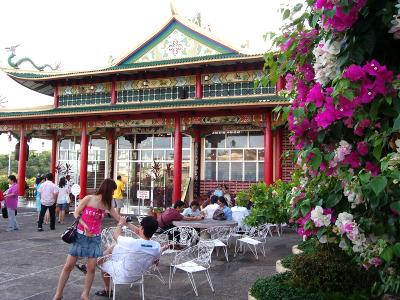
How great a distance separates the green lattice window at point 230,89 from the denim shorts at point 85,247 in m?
12.2

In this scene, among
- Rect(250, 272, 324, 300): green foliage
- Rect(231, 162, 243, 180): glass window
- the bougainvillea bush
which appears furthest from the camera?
Rect(231, 162, 243, 180): glass window

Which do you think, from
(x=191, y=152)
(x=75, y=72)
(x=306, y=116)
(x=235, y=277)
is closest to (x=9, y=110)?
(x=75, y=72)

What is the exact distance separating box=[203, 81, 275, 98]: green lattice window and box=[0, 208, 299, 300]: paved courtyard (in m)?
7.76

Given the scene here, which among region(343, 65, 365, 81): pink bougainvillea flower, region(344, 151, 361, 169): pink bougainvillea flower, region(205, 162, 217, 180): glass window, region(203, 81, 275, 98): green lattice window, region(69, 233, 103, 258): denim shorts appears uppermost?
region(203, 81, 275, 98): green lattice window

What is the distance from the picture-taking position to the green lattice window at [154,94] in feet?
58.8

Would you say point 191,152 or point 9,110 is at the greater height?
point 9,110

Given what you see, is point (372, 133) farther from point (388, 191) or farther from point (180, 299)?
point (180, 299)

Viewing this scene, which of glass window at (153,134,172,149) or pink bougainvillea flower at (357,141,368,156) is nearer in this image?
pink bougainvillea flower at (357,141,368,156)

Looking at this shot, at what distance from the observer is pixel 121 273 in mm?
5145

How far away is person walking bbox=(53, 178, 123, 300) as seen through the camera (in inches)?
201

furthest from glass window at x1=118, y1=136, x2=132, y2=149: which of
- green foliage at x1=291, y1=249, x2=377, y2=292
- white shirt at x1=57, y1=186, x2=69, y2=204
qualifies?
green foliage at x1=291, y1=249, x2=377, y2=292

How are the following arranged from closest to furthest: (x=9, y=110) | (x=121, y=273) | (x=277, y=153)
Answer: (x=121, y=273) → (x=277, y=153) → (x=9, y=110)

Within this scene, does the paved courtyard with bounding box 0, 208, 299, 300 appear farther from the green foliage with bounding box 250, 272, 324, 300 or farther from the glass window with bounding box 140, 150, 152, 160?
the glass window with bounding box 140, 150, 152, 160

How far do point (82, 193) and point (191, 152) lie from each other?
214 inches
